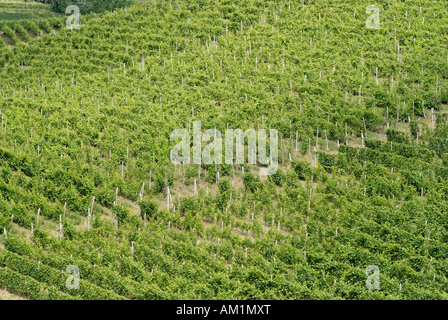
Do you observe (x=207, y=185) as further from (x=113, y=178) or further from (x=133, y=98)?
(x=133, y=98)

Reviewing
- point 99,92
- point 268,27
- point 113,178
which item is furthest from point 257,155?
point 268,27

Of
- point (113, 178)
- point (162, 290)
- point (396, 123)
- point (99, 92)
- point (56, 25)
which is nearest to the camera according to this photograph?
point (162, 290)

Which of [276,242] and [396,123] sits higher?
[396,123]

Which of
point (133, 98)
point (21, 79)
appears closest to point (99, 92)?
point (133, 98)

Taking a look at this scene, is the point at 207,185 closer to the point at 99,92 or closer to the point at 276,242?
the point at 276,242

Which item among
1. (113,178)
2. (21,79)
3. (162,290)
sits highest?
(21,79)

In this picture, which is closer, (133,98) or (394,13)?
(133,98)

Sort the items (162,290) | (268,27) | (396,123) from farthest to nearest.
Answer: (268,27)
(396,123)
(162,290)
